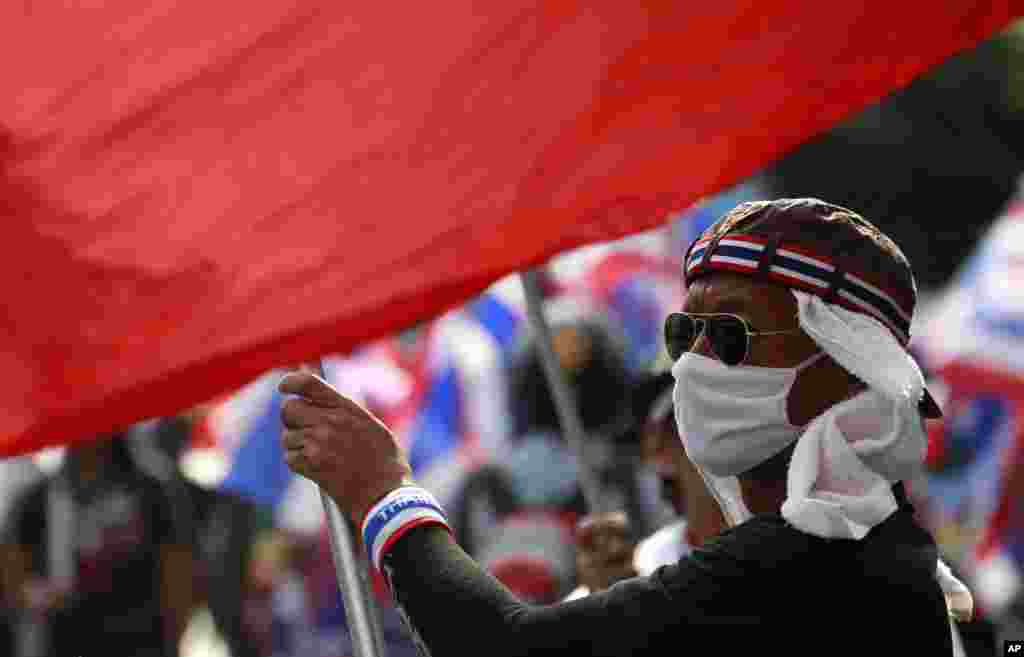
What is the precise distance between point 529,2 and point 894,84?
0.93 metres

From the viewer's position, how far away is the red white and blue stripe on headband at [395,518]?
323 cm

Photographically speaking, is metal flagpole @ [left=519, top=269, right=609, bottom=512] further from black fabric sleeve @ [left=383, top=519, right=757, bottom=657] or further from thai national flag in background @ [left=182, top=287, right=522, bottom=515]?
thai national flag in background @ [left=182, top=287, right=522, bottom=515]

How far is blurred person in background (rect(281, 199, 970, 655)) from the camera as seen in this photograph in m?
3.13

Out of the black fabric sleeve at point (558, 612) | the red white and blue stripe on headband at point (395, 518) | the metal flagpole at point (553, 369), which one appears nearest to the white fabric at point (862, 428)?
the black fabric sleeve at point (558, 612)

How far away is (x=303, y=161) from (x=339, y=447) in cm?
138

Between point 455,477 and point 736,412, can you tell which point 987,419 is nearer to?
point 455,477

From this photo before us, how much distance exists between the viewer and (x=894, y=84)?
511cm

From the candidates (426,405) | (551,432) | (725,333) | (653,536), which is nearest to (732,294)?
(725,333)

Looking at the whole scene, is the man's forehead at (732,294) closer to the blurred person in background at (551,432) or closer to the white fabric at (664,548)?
the white fabric at (664,548)

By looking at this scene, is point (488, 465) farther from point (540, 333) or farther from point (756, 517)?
point (756, 517)

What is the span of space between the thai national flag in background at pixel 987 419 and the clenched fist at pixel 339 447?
7082 mm

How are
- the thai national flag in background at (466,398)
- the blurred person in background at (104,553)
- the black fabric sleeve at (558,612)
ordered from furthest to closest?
the blurred person in background at (104,553) < the thai national flag in background at (466,398) < the black fabric sleeve at (558,612)

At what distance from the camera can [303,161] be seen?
15.1ft

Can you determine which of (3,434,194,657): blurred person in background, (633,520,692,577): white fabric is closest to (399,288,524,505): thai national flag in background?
(3,434,194,657): blurred person in background
